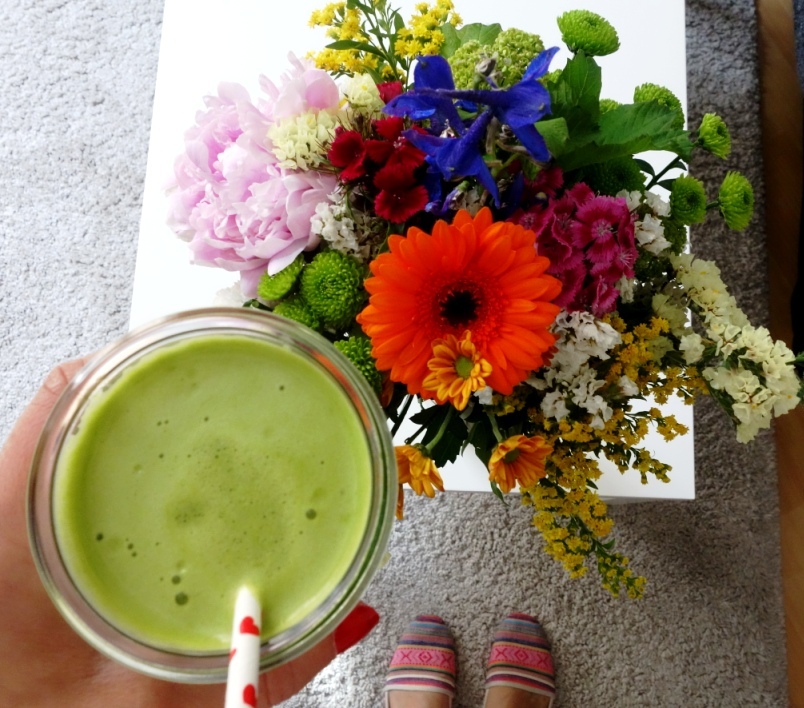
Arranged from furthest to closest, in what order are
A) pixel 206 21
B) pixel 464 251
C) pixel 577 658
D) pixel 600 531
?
pixel 577 658
pixel 206 21
pixel 600 531
pixel 464 251

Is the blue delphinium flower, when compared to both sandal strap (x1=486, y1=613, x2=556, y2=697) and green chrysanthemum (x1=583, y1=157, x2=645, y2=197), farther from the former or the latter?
sandal strap (x1=486, y1=613, x2=556, y2=697)

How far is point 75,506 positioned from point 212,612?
13 cm

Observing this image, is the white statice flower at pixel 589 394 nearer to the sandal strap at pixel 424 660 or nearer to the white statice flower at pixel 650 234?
the white statice flower at pixel 650 234

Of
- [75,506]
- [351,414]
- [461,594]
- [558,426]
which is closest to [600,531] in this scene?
[558,426]

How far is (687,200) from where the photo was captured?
57cm

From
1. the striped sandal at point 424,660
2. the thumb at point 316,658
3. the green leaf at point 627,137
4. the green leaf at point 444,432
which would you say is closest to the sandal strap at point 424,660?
the striped sandal at point 424,660

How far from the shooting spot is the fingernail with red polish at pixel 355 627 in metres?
0.65

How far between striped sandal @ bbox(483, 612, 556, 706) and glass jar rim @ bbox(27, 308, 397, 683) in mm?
792

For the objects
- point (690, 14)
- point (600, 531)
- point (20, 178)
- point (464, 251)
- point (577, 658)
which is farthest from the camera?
point (20, 178)

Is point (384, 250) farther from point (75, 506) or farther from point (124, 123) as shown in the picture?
point (124, 123)

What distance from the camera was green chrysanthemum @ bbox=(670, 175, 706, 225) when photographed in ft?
1.87

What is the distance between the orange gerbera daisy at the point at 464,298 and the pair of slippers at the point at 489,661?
842 mm

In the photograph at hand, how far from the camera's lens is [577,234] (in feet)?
1.69

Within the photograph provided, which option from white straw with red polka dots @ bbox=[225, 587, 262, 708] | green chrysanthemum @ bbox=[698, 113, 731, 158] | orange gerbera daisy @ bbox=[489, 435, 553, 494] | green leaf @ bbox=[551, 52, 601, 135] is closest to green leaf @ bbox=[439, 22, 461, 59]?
green leaf @ bbox=[551, 52, 601, 135]
